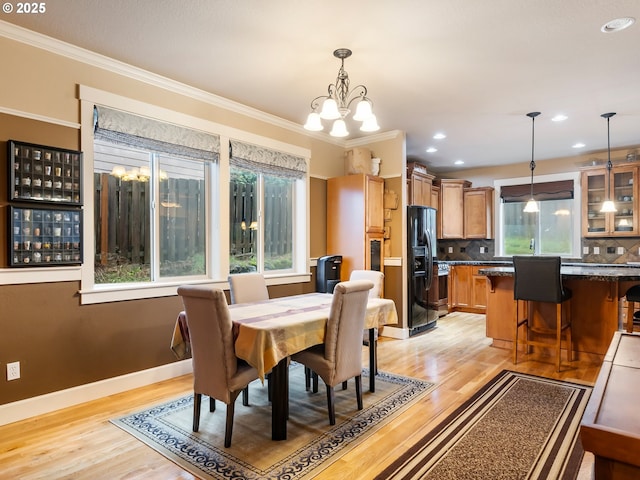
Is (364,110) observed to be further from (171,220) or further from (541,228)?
(541,228)

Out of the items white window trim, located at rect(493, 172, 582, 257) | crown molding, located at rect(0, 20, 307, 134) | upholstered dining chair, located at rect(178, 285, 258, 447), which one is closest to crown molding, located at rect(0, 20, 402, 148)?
crown molding, located at rect(0, 20, 307, 134)

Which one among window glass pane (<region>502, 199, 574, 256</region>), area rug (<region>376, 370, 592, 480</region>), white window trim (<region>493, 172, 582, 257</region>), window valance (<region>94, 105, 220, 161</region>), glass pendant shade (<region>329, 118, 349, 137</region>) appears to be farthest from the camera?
window glass pane (<region>502, 199, 574, 256</region>)

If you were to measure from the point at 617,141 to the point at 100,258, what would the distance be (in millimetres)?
6694

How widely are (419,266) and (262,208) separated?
7.47 feet

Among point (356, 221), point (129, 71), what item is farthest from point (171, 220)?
point (356, 221)

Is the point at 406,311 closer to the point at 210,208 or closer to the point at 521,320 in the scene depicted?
the point at 521,320

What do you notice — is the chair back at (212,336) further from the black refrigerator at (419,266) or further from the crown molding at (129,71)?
the black refrigerator at (419,266)

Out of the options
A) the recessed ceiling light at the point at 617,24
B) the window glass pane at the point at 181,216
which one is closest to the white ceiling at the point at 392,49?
the recessed ceiling light at the point at 617,24

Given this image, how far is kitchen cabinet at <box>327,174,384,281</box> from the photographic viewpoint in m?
5.01

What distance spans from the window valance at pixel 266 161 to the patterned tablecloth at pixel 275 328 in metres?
1.75

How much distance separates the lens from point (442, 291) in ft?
22.5

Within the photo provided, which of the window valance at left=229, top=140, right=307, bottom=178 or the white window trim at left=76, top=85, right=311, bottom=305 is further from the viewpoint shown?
the window valance at left=229, top=140, right=307, bottom=178

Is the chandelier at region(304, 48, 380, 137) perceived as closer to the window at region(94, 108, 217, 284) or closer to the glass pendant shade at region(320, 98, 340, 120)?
the glass pendant shade at region(320, 98, 340, 120)

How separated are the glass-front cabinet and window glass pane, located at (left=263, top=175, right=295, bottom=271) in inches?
181
